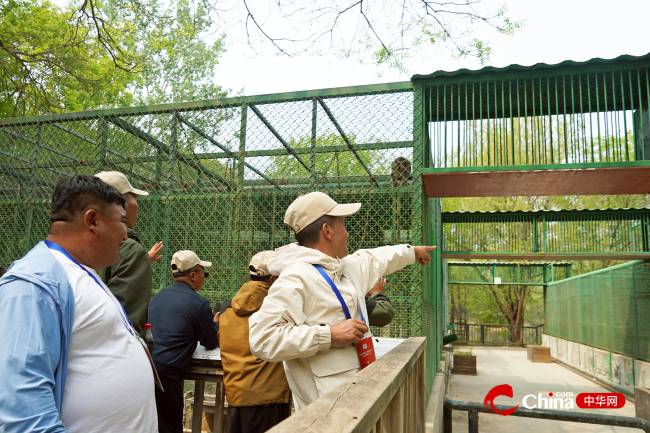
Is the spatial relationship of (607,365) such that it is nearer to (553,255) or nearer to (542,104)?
(553,255)

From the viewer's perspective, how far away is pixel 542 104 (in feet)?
17.9

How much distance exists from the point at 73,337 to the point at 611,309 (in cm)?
1533

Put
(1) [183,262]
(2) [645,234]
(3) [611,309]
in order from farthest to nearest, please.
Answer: (3) [611,309] → (2) [645,234] → (1) [183,262]

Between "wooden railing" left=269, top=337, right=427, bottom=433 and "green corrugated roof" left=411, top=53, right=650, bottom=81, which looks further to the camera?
"green corrugated roof" left=411, top=53, right=650, bottom=81

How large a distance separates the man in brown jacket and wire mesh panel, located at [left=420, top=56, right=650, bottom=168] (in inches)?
126

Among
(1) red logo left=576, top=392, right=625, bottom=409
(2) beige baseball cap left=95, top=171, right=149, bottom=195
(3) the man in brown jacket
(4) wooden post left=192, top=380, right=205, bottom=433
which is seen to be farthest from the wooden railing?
(1) red logo left=576, top=392, right=625, bottom=409

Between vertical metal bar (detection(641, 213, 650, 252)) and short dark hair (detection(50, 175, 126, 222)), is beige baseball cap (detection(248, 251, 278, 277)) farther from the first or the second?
vertical metal bar (detection(641, 213, 650, 252))

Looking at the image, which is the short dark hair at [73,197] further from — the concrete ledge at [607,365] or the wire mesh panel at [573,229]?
the concrete ledge at [607,365]

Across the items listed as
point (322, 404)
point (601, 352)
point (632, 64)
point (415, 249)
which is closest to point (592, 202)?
point (601, 352)

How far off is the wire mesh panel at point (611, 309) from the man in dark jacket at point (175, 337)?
11312 millimetres

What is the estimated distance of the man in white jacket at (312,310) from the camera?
6.66 ft

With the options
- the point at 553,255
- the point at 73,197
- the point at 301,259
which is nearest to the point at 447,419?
the point at 301,259

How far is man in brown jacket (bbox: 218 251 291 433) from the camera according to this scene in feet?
10.2

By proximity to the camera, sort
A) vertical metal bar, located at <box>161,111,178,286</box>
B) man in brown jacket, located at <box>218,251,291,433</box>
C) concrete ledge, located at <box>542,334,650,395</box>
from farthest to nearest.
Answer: concrete ledge, located at <box>542,334,650,395</box> < vertical metal bar, located at <box>161,111,178,286</box> < man in brown jacket, located at <box>218,251,291,433</box>
